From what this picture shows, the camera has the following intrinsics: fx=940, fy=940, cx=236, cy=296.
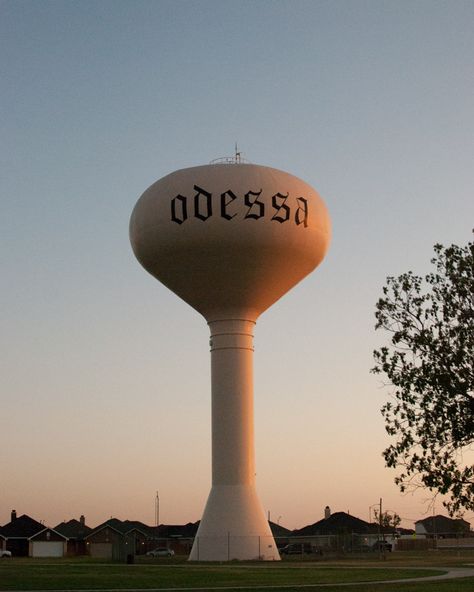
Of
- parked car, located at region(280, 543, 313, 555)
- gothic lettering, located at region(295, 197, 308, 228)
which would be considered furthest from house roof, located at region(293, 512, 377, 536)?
gothic lettering, located at region(295, 197, 308, 228)

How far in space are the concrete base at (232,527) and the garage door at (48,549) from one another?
1328 inches

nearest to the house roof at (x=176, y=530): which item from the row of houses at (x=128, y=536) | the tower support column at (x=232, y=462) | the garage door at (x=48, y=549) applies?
the row of houses at (x=128, y=536)

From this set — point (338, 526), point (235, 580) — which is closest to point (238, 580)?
point (235, 580)

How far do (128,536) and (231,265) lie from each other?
25.1 m

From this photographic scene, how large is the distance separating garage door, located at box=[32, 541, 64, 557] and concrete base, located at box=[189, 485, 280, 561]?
33736 millimetres

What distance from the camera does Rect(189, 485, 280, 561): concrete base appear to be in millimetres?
38375

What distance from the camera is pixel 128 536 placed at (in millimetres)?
56469

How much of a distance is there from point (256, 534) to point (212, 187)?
14.3 meters

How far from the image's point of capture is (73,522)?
83688 mm

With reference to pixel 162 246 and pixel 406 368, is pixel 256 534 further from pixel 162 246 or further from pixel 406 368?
pixel 406 368

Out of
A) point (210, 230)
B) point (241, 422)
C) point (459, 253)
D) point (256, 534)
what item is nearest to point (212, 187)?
point (210, 230)

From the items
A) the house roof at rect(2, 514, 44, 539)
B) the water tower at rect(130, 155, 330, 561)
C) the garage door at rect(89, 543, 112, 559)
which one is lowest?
the garage door at rect(89, 543, 112, 559)

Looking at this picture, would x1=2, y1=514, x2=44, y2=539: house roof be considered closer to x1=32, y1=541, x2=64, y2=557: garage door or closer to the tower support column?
x1=32, y1=541, x2=64, y2=557: garage door

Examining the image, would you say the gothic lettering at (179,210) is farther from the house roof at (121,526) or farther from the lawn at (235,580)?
the house roof at (121,526)
